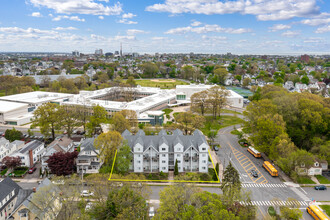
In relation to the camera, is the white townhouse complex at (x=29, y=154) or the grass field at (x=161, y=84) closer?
the white townhouse complex at (x=29, y=154)

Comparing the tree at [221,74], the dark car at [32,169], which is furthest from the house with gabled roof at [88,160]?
the tree at [221,74]

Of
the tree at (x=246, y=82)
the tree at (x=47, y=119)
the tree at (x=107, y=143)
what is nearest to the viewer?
the tree at (x=107, y=143)

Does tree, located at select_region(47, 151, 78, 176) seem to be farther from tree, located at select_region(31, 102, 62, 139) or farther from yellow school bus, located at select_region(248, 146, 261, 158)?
yellow school bus, located at select_region(248, 146, 261, 158)

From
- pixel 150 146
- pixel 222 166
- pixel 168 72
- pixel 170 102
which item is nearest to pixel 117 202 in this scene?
pixel 150 146

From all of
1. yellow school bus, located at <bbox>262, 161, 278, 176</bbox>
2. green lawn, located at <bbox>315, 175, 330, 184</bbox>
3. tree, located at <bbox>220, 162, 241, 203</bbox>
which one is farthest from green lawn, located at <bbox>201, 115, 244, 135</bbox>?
tree, located at <bbox>220, 162, 241, 203</bbox>

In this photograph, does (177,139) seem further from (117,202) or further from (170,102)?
(170,102)

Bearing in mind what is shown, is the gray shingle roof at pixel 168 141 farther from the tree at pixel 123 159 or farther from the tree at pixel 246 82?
the tree at pixel 246 82
